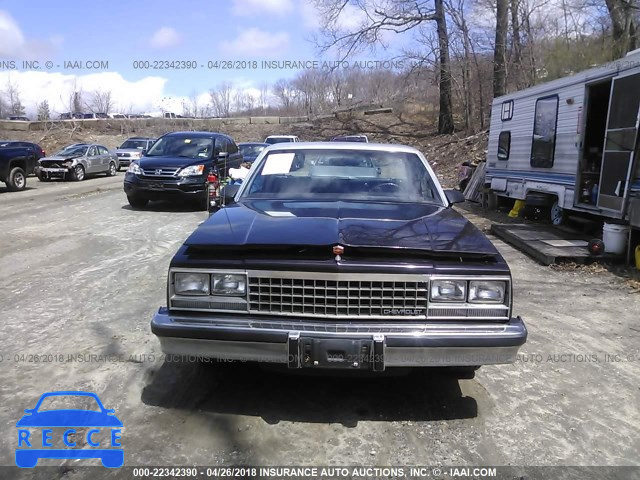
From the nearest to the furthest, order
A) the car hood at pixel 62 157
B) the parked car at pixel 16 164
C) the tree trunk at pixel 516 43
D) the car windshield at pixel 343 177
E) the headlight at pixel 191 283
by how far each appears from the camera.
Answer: the headlight at pixel 191 283
the car windshield at pixel 343 177
the parked car at pixel 16 164
the car hood at pixel 62 157
the tree trunk at pixel 516 43

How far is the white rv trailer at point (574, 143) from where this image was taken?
298 inches

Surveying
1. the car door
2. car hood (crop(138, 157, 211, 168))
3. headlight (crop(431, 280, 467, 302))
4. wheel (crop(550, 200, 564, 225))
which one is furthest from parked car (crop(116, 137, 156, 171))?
headlight (crop(431, 280, 467, 302))

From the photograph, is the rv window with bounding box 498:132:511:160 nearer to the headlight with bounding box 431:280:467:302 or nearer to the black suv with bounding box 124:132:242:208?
the black suv with bounding box 124:132:242:208

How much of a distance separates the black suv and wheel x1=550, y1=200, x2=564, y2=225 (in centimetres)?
714

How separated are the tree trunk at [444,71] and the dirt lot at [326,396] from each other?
23.1 meters

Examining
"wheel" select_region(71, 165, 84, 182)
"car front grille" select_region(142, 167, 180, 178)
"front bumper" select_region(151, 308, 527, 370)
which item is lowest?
"wheel" select_region(71, 165, 84, 182)

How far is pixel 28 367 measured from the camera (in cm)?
378

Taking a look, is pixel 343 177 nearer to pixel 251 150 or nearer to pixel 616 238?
A: pixel 616 238

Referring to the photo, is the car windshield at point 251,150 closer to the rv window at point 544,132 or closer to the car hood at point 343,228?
the rv window at point 544,132

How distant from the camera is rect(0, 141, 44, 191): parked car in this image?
15.6 m

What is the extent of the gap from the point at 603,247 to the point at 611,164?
4.88ft

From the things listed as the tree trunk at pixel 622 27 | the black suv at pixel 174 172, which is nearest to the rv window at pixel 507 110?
the black suv at pixel 174 172

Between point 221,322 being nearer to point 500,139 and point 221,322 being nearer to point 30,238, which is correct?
point 30,238

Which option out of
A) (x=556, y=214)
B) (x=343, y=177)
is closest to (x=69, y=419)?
(x=343, y=177)
